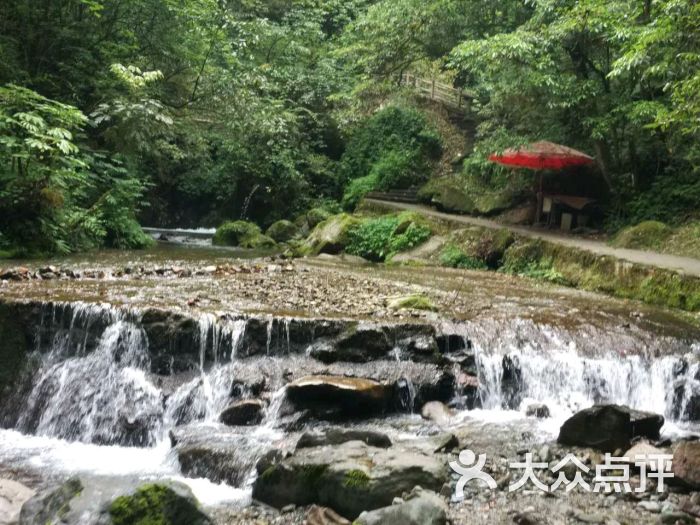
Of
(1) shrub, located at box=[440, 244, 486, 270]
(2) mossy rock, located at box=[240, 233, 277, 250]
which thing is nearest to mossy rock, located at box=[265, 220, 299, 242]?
(2) mossy rock, located at box=[240, 233, 277, 250]

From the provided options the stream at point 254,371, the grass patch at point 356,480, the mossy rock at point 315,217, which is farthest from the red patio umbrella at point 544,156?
the grass patch at point 356,480

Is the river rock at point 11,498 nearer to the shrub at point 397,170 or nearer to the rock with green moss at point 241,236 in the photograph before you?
the rock with green moss at point 241,236

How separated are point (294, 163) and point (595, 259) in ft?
39.8

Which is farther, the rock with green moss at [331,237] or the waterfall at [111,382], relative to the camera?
the rock with green moss at [331,237]

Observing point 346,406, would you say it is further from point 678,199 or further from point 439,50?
point 439,50

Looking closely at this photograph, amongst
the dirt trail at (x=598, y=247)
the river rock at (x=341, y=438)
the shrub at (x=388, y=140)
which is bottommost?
the river rock at (x=341, y=438)

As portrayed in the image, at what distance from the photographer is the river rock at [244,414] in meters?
6.29

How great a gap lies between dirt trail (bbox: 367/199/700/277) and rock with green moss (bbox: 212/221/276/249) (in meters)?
3.91

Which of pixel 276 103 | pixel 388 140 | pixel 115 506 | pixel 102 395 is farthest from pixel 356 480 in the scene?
pixel 388 140

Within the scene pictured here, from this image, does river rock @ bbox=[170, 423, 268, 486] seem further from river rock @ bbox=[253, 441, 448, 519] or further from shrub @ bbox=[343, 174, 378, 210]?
shrub @ bbox=[343, 174, 378, 210]

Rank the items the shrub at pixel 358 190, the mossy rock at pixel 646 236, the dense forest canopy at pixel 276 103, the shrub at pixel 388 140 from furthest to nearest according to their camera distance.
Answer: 1. the shrub at pixel 388 140
2. the shrub at pixel 358 190
3. the mossy rock at pixel 646 236
4. the dense forest canopy at pixel 276 103

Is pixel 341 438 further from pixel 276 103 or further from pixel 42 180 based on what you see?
pixel 276 103

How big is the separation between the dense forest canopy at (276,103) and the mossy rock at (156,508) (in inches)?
276

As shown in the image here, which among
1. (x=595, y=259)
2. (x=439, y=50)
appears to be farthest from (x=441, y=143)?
(x=595, y=259)
